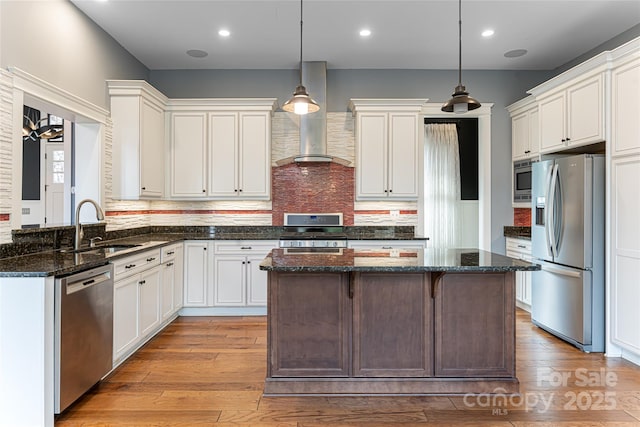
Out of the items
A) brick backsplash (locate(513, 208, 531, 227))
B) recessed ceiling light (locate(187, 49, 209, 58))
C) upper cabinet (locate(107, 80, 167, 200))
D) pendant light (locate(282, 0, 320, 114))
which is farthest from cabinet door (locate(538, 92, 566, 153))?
upper cabinet (locate(107, 80, 167, 200))

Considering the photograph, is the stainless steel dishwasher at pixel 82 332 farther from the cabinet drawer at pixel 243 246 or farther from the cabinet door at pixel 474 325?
the cabinet door at pixel 474 325

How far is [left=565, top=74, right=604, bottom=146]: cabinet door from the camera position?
346cm

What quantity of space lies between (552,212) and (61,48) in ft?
15.3

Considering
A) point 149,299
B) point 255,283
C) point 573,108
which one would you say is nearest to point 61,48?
point 149,299

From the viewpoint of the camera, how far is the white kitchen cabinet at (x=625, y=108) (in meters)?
3.12

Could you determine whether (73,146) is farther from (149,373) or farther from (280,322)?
(280,322)

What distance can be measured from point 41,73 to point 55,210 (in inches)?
169

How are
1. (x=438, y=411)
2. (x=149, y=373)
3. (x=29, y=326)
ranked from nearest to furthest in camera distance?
1. (x=29, y=326)
2. (x=438, y=411)
3. (x=149, y=373)

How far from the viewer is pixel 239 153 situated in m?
4.94

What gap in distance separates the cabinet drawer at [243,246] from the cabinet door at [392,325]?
223cm

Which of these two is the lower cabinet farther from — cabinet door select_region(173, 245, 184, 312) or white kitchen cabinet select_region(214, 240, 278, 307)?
cabinet door select_region(173, 245, 184, 312)

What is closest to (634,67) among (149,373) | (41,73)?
(149,373)

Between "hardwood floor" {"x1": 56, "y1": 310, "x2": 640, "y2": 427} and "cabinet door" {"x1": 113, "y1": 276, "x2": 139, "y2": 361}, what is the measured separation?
188 millimetres

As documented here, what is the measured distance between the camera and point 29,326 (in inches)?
87.4
